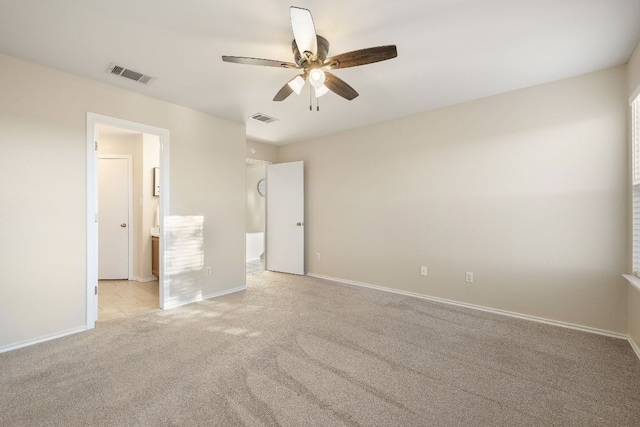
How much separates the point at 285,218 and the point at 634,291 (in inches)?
176

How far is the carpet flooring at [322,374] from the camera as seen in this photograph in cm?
159

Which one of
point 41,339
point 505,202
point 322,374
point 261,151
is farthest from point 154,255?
point 505,202

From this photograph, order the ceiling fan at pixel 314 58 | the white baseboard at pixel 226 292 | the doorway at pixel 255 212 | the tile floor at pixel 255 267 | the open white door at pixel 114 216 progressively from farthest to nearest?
the doorway at pixel 255 212, the tile floor at pixel 255 267, the open white door at pixel 114 216, the white baseboard at pixel 226 292, the ceiling fan at pixel 314 58

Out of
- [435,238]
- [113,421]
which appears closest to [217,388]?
[113,421]

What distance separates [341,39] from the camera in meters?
2.16

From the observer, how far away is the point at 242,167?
4215 millimetres

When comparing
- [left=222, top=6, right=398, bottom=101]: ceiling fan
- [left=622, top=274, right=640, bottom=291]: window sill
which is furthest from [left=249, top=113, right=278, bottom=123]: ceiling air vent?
[left=622, top=274, right=640, bottom=291]: window sill

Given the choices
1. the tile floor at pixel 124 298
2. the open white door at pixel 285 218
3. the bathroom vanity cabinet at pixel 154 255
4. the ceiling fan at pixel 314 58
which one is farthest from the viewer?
the open white door at pixel 285 218

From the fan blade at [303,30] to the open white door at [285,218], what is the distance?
317cm

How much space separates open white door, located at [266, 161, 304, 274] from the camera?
16.8ft

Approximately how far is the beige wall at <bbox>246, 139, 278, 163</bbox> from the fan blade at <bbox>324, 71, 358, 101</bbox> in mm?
3133

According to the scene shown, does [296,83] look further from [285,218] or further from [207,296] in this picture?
[285,218]

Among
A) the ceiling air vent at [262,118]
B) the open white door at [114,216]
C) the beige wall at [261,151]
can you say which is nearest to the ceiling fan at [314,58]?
the ceiling air vent at [262,118]

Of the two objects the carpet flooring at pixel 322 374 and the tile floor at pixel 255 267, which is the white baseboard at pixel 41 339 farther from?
the tile floor at pixel 255 267
